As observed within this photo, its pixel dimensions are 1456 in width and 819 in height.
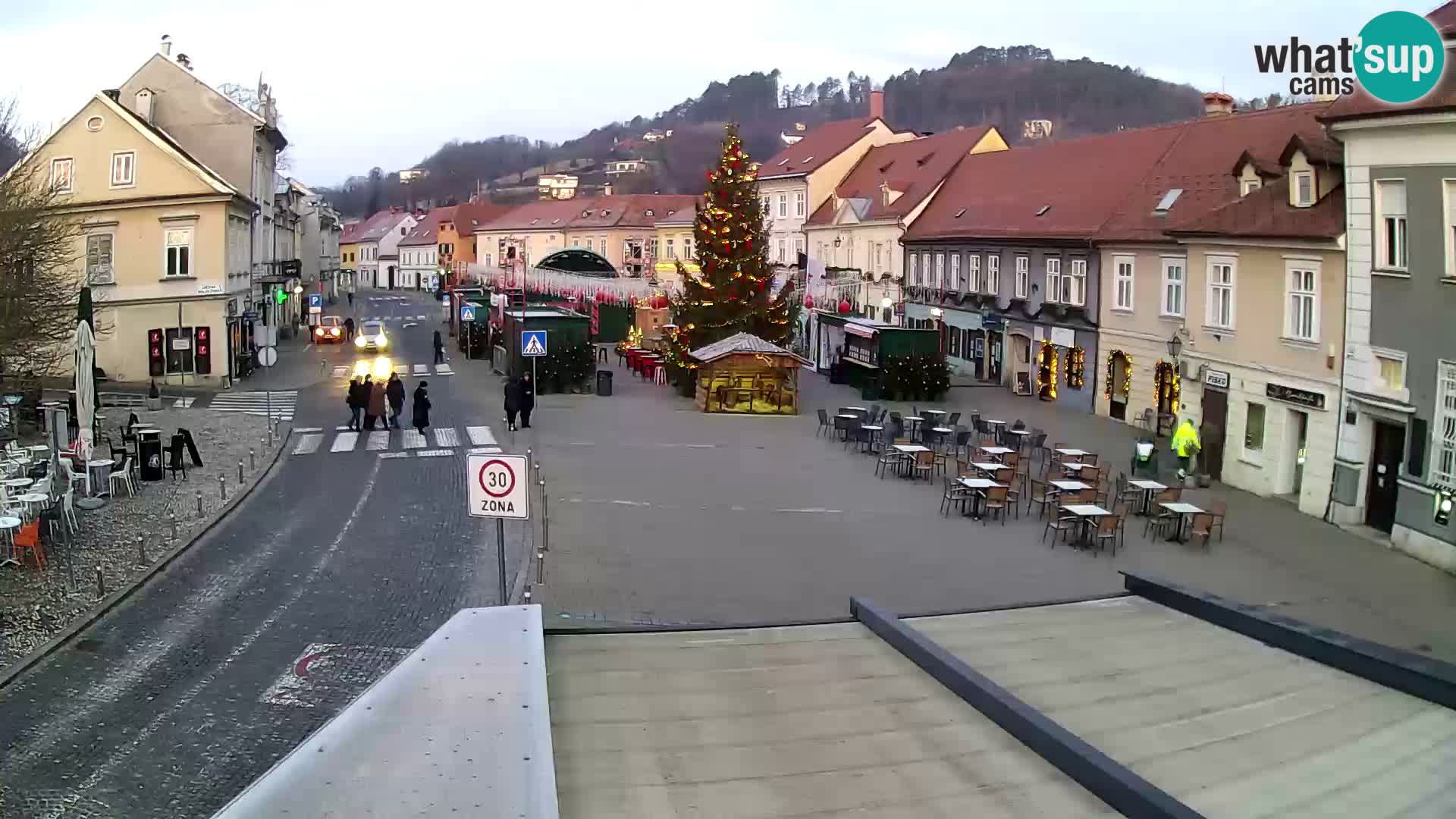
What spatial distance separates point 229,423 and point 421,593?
18856mm

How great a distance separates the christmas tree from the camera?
4038 cm

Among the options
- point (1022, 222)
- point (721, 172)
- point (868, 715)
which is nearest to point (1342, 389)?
point (868, 715)

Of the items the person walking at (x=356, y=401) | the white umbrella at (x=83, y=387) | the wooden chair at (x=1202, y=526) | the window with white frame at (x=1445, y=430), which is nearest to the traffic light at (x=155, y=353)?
the person walking at (x=356, y=401)

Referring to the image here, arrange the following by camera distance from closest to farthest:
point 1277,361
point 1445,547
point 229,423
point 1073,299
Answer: point 1445,547, point 1277,361, point 229,423, point 1073,299

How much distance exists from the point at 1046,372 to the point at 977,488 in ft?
62.5

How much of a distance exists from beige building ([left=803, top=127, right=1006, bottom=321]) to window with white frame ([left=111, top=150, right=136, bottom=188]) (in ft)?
86.9

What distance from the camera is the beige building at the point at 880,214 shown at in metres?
52.7

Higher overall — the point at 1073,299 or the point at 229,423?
the point at 1073,299

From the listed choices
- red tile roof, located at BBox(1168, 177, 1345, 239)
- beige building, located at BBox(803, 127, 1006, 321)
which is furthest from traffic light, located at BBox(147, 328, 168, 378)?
red tile roof, located at BBox(1168, 177, 1345, 239)

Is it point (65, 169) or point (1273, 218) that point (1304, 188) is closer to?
point (1273, 218)

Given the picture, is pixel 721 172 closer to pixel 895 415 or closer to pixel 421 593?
pixel 895 415

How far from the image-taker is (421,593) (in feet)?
53.7

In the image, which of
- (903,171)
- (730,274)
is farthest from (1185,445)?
(903,171)

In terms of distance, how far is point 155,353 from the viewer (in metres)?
40.5
